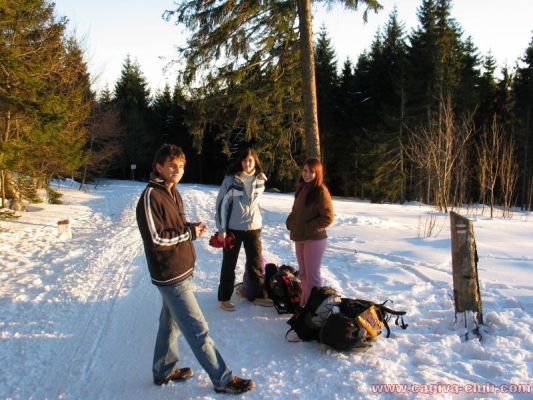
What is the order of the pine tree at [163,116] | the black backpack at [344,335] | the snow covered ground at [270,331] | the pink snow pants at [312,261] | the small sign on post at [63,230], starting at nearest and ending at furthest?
the snow covered ground at [270,331], the black backpack at [344,335], the pink snow pants at [312,261], the small sign on post at [63,230], the pine tree at [163,116]

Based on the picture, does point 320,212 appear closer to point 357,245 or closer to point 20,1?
point 357,245

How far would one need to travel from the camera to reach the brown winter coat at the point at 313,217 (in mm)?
4508

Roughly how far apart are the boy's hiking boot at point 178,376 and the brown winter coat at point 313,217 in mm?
1938

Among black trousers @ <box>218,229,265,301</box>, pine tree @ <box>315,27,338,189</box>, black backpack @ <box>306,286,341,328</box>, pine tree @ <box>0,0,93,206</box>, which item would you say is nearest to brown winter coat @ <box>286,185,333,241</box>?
black trousers @ <box>218,229,265,301</box>

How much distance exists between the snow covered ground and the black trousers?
0.92 ft

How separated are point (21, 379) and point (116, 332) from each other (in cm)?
110

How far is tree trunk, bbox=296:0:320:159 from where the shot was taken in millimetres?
9375

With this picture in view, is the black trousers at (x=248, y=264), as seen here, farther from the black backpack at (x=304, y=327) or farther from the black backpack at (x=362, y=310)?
the black backpack at (x=362, y=310)

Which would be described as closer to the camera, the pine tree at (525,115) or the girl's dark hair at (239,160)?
the girl's dark hair at (239,160)

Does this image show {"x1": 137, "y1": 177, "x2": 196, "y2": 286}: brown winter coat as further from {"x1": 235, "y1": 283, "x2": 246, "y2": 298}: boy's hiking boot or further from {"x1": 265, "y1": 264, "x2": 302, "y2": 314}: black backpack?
{"x1": 235, "y1": 283, "x2": 246, "y2": 298}: boy's hiking boot

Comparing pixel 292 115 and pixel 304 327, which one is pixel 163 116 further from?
pixel 304 327

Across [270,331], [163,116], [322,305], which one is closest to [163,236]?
[322,305]

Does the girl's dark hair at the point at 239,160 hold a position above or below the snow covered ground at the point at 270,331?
above

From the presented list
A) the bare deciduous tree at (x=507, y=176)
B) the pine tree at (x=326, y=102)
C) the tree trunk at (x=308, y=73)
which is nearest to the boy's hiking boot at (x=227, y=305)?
the tree trunk at (x=308, y=73)
